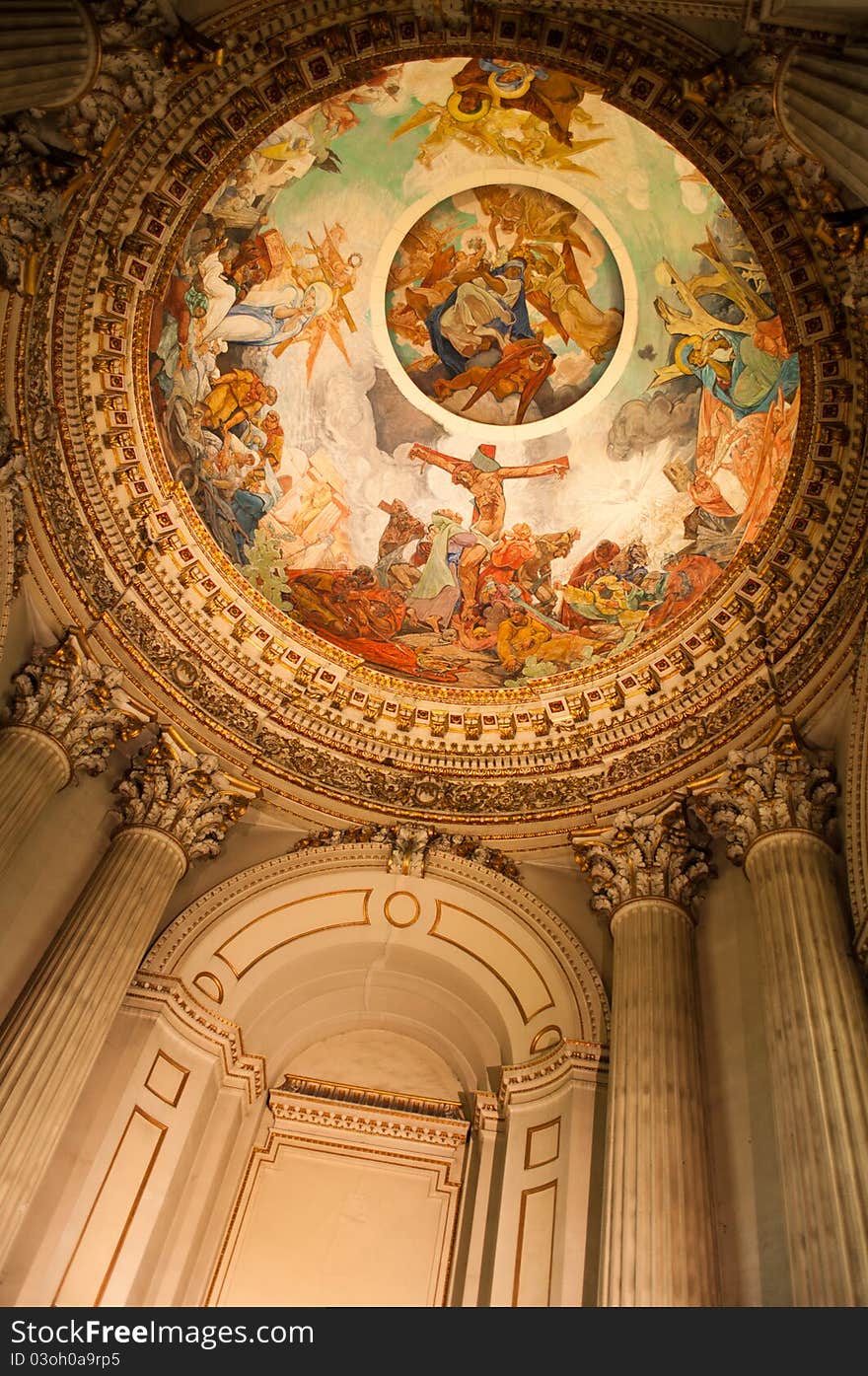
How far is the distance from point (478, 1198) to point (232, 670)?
677 centimetres

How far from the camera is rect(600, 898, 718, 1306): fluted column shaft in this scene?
25.0 ft

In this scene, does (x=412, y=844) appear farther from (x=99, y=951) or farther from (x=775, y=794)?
(x=775, y=794)

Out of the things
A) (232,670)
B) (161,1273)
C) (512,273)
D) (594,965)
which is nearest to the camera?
(161,1273)

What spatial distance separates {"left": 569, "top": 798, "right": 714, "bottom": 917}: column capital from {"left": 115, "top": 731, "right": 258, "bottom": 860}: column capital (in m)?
4.07

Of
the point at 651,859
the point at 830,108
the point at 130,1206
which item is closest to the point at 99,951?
the point at 130,1206

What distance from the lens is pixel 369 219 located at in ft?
46.0

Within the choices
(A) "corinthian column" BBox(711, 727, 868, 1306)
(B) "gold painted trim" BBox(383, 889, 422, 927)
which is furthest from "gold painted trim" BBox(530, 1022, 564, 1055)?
(A) "corinthian column" BBox(711, 727, 868, 1306)

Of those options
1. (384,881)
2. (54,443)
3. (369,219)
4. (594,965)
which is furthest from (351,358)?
(594,965)

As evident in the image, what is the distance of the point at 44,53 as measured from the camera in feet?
26.6

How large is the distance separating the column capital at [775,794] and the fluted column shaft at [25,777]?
21.9 feet

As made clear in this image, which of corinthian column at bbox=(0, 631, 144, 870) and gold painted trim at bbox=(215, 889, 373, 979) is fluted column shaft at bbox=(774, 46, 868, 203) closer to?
corinthian column at bbox=(0, 631, 144, 870)

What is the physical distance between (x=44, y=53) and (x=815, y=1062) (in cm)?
953

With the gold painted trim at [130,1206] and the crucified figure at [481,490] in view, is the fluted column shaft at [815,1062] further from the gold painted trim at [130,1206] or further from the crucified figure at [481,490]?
the crucified figure at [481,490]
